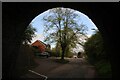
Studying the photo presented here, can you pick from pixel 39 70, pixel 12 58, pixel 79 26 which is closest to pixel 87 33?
pixel 79 26

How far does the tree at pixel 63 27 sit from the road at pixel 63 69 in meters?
0.49

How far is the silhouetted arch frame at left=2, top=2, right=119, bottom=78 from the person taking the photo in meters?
7.98

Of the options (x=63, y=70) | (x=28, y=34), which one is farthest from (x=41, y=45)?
(x=63, y=70)

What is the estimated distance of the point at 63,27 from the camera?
26.9 feet

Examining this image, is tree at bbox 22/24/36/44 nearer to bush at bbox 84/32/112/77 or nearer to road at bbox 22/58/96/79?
road at bbox 22/58/96/79

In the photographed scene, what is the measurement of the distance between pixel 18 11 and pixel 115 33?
3.18m

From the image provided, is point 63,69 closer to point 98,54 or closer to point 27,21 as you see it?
point 98,54

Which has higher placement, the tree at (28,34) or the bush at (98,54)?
the tree at (28,34)

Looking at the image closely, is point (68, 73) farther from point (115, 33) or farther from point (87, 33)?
point (115, 33)

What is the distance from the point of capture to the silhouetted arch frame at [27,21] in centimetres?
798

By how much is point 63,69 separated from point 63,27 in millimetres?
1405

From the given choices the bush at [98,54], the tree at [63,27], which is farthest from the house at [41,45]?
the bush at [98,54]

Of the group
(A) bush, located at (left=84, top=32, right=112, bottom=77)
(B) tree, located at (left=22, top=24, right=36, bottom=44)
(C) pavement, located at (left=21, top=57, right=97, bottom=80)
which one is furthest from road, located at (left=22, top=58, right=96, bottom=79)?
(B) tree, located at (left=22, top=24, right=36, bottom=44)

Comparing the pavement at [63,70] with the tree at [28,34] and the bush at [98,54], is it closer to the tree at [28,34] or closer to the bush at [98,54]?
the bush at [98,54]
